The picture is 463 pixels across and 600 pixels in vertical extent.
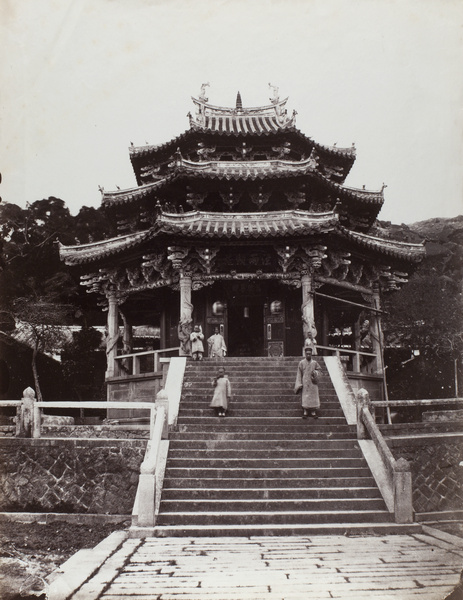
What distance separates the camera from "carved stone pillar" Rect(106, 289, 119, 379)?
67.3ft

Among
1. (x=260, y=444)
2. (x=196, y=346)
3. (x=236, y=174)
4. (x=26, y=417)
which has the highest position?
(x=236, y=174)

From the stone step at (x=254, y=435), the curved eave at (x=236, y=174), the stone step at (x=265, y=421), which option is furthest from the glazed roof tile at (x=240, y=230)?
the stone step at (x=254, y=435)

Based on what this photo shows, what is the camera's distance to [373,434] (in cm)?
1153

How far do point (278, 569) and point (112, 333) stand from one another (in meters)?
15.0

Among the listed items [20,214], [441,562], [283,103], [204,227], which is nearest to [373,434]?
[441,562]

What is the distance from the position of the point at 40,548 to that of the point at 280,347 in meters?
11.1

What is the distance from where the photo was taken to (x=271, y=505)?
997 centimetres

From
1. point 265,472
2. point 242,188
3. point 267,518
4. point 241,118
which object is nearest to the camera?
point 267,518

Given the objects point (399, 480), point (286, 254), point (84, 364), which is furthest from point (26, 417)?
point (84, 364)

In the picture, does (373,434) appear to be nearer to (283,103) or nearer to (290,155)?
(290,155)

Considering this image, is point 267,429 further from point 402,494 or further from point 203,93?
point 203,93

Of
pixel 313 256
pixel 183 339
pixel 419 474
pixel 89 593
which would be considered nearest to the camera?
pixel 89 593

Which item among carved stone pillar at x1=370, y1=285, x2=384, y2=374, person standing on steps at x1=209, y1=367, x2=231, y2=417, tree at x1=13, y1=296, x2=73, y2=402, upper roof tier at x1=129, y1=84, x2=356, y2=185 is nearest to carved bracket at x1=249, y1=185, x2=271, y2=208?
upper roof tier at x1=129, y1=84, x2=356, y2=185

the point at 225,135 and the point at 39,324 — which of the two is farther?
the point at 39,324
